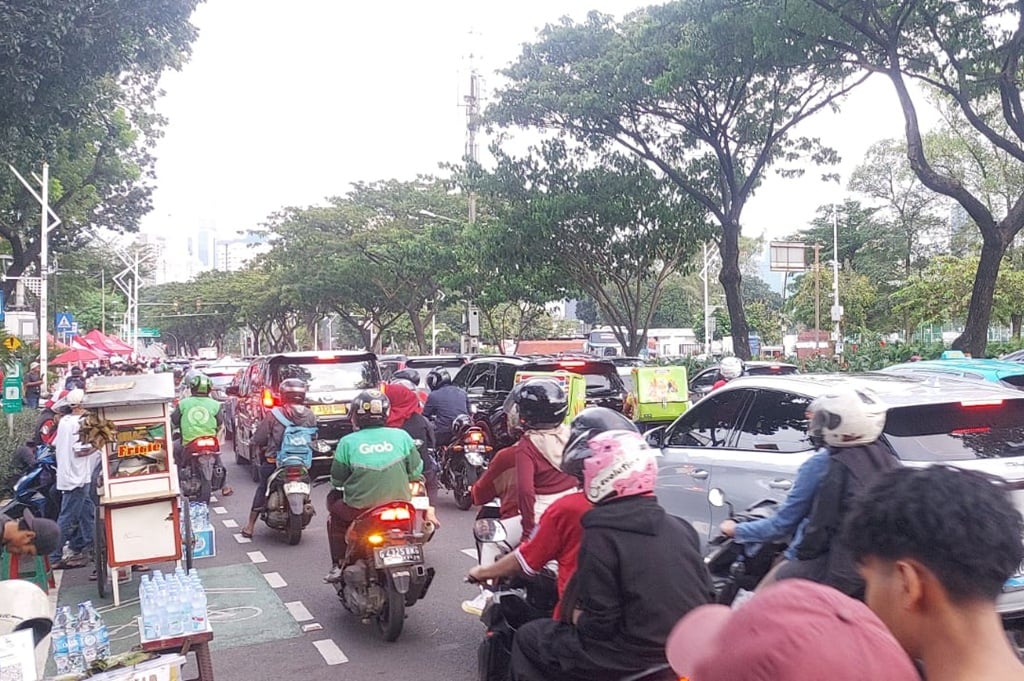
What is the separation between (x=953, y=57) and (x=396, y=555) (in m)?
13.3

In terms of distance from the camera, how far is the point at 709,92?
64.5 ft

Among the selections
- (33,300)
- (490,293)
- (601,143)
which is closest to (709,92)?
(601,143)

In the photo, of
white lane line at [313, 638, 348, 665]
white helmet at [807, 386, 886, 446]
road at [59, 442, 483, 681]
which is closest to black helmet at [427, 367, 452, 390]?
road at [59, 442, 483, 681]

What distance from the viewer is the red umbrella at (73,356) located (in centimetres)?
2838

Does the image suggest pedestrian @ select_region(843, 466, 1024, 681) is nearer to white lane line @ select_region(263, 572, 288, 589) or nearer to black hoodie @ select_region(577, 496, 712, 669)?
black hoodie @ select_region(577, 496, 712, 669)

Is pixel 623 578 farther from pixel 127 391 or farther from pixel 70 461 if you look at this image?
pixel 70 461

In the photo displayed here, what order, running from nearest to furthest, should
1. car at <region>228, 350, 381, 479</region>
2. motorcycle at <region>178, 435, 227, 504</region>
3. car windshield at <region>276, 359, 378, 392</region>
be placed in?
motorcycle at <region>178, 435, 227, 504</region>, car at <region>228, 350, 381, 479</region>, car windshield at <region>276, 359, 378, 392</region>

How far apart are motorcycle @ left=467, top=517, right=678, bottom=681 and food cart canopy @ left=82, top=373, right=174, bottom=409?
4434 millimetres

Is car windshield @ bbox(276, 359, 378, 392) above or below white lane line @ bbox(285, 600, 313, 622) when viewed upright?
above

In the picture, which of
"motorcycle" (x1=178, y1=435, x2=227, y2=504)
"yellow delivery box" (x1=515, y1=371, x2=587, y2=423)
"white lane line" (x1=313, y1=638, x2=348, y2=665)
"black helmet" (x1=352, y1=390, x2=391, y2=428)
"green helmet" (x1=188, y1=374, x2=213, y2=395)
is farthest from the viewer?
"yellow delivery box" (x1=515, y1=371, x2=587, y2=423)

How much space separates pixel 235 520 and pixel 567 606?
27.8 feet

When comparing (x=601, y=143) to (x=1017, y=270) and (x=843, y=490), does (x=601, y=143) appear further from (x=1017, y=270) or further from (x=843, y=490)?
(x=1017, y=270)

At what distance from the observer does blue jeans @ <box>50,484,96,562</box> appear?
333 inches

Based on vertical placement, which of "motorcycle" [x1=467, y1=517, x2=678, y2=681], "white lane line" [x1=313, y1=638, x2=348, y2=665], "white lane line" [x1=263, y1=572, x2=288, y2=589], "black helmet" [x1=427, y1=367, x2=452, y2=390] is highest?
"black helmet" [x1=427, y1=367, x2=452, y2=390]
